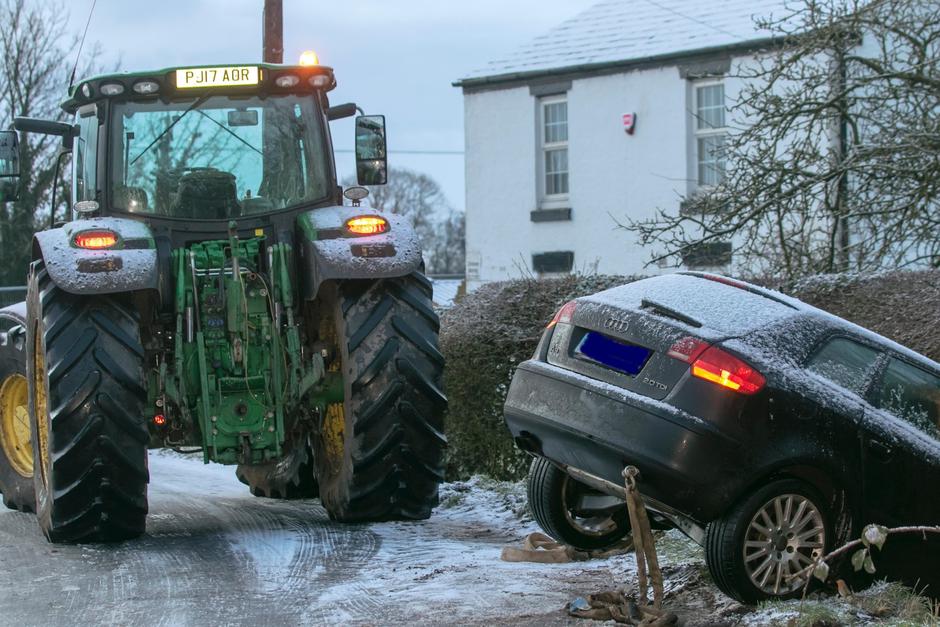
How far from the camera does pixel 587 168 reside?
2292 centimetres

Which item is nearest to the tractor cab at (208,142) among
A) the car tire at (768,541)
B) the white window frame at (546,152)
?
the car tire at (768,541)

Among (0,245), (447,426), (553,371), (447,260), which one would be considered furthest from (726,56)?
(447,260)

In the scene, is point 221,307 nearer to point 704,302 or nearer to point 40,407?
point 40,407

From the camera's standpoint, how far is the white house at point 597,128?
21578 millimetres

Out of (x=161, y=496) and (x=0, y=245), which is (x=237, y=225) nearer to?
(x=161, y=496)

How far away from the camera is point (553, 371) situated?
7.01 metres

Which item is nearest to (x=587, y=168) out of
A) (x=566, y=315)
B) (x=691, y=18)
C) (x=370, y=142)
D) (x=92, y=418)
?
(x=691, y=18)

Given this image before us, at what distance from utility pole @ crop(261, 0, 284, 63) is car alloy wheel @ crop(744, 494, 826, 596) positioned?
1226cm

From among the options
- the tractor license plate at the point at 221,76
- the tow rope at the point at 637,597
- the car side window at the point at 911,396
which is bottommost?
the tow rope at the point at 637,597

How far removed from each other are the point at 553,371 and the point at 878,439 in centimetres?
157

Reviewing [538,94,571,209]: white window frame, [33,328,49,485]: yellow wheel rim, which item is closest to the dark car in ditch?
[33,328,49,485]: yellow wheel rim

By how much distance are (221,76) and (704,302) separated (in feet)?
13.0

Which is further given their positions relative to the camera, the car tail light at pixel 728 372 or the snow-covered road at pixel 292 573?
the snow-covered road at pixel 292 573

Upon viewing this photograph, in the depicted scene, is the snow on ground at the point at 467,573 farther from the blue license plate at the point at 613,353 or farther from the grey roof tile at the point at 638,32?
the grey roof tile at the point at 638,32
